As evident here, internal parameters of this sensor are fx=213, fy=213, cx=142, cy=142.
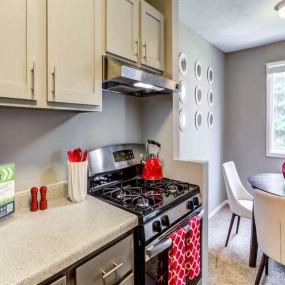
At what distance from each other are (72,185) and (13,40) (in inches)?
31.8

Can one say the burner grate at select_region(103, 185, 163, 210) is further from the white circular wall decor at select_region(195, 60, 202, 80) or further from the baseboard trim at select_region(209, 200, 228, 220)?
the baseboard trim at select_region(209, 200, 228, 220)

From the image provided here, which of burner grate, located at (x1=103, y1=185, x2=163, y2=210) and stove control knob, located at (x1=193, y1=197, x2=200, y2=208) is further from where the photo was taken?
stove control knob, located at (x1=193, y1=197, x2=200, y2=208)

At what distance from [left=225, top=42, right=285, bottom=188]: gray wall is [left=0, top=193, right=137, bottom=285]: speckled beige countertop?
2.90 meters

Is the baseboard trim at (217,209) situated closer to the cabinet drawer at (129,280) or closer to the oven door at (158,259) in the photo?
the oven door at (158,259)

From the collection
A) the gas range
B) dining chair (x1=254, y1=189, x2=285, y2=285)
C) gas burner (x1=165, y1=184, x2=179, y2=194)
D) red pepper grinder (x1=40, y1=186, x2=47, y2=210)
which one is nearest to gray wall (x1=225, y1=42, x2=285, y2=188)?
dining chair (x1=254, y1=189, x2=285, y2=285)

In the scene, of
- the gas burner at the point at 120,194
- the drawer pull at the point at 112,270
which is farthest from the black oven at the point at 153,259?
the gas burner at the point at 120,194

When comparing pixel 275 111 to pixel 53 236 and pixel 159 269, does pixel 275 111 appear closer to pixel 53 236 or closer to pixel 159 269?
pixel 159 269

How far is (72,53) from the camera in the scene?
1118 millimetres

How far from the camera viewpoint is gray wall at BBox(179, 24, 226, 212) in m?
2.62

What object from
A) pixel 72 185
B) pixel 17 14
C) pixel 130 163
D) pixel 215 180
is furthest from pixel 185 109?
pixel 17 14

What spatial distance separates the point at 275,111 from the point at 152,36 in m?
2.50

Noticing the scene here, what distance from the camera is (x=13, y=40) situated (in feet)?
2.96

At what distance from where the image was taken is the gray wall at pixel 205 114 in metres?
2.62

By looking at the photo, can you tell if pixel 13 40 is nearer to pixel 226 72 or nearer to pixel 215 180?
pixel 215 180
